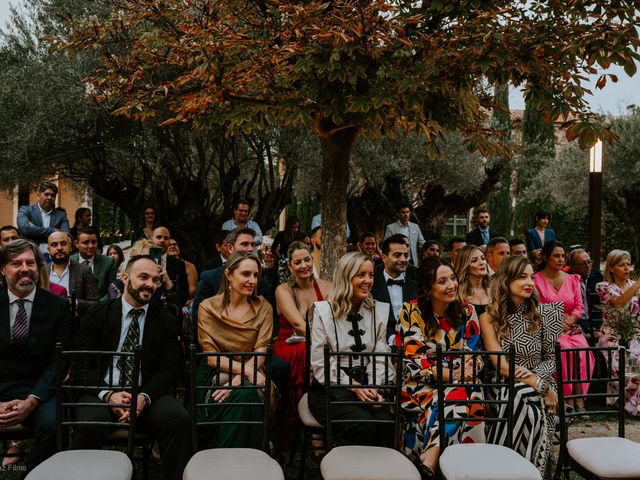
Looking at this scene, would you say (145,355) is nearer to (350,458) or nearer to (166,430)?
(166,430)

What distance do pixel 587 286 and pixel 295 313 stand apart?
359 cm

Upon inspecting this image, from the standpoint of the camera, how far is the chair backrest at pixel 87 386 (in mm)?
3545

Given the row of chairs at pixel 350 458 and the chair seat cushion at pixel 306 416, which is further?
the chair seat cushion at pixel 306 416

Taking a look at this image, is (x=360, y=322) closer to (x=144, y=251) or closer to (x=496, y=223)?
(x=144, y=251)

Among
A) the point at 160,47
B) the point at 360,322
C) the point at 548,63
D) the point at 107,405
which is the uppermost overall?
the point at 160,47

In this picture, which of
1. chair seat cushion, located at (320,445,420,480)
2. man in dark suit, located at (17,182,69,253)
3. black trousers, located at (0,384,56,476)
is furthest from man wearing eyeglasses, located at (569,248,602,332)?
man in dark suit, located at (17,182,69,253)

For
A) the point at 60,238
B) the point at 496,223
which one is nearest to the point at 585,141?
the point at 60,238

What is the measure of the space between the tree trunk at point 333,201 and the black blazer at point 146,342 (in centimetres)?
313

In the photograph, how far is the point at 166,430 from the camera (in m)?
3.86

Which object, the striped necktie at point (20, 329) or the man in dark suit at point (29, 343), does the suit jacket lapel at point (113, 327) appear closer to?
the man in dark suit at point (29, 343)

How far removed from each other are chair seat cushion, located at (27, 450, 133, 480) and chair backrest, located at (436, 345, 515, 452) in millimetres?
1795

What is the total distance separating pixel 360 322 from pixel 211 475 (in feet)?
5.46

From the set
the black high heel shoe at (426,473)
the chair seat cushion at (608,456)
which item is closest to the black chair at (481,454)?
the black high heel shoe at (426,473)

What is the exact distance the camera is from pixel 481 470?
3311 millimetres
